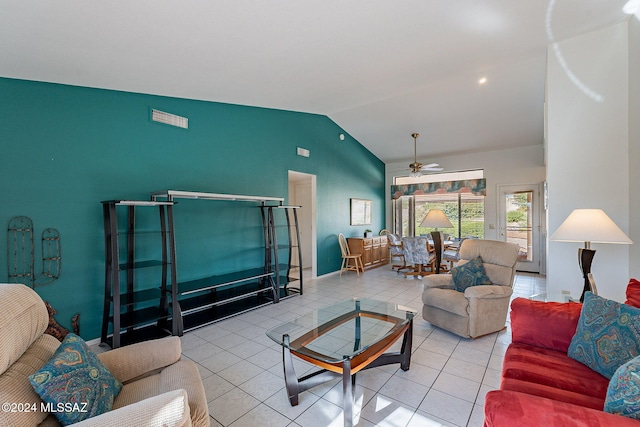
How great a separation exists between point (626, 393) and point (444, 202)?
22.7ft

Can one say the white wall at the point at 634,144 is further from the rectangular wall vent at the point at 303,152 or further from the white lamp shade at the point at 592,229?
the rectangular wall vent at the point at 303,152

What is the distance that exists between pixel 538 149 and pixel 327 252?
17.1ft

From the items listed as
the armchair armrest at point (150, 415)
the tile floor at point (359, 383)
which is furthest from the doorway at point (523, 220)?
the armchair armrest at point (150, 415)

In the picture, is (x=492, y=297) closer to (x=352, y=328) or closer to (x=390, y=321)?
(x=390, y=321)

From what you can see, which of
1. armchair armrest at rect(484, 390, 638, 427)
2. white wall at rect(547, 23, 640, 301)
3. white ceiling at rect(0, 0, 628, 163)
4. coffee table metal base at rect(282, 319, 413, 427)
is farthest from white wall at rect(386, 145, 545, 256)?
armchair armrest at rect(484, 390, 638, 427)

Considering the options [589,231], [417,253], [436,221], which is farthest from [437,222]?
[589,231]

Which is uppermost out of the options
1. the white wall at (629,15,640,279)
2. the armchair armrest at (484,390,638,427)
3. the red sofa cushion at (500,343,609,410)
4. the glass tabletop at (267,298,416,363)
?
the white wall at (629,15,640,279)

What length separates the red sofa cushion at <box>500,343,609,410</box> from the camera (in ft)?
4.70

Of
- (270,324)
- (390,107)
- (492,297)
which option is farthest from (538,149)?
(270,324)

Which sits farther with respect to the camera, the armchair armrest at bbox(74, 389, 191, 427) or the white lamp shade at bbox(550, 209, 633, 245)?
the white lamp shade at bbox(550, 209, 633, 245)

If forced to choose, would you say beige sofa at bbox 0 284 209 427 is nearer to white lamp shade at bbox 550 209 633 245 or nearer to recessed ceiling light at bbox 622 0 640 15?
white lamp shade at bbox 550 209 633 245

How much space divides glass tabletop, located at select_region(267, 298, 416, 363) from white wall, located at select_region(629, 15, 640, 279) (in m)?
2.37

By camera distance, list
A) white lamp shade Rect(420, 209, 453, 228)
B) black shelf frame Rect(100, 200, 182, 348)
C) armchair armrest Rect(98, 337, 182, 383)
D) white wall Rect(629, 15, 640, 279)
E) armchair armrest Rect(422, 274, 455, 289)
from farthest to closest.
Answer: white lamp shade Rect(420, 209, 453, 228), armchair armrest Rect(422, 274, 455, 289), black shelf frame Rect(100, 200, 182, 348), white wall Rect(629, 15, 640, 279), armchair armrest Rect(98, 337, 182, 383)

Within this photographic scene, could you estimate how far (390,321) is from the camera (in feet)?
8.25
